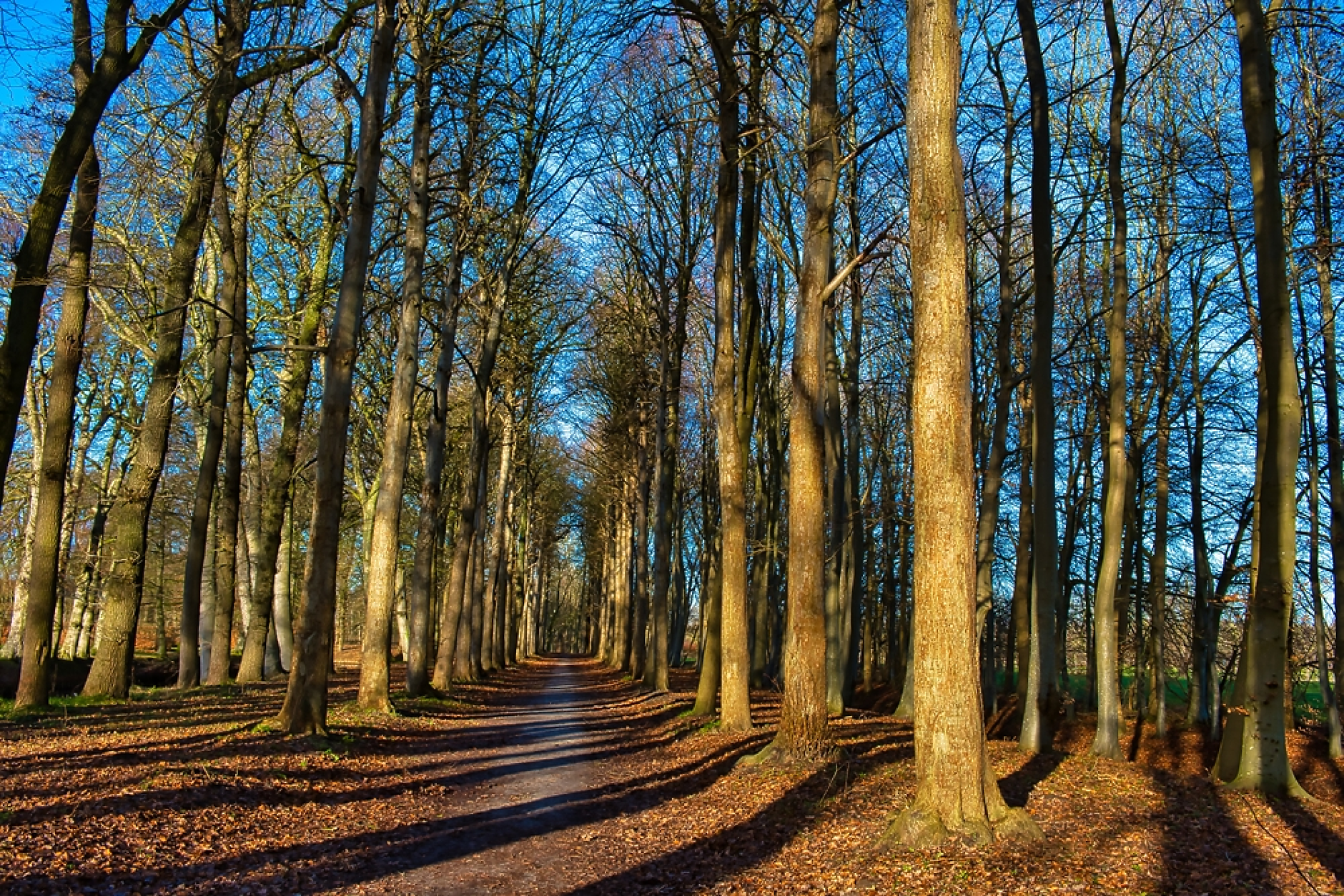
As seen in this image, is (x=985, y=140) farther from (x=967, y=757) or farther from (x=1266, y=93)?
(x=967, y=757)

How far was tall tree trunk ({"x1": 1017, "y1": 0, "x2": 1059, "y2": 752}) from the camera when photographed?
11.3m

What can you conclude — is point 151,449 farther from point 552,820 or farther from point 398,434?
point 552,820

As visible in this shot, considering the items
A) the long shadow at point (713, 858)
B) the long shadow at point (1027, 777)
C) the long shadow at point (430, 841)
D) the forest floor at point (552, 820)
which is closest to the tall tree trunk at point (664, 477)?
the forest floor at point (552, 820)

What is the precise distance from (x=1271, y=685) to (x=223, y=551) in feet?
51.7

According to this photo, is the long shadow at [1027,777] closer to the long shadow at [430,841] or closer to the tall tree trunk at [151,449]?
the long shadow at [430,841]

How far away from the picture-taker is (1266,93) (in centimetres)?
891

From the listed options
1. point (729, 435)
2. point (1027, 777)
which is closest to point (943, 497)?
point (1027, 777)

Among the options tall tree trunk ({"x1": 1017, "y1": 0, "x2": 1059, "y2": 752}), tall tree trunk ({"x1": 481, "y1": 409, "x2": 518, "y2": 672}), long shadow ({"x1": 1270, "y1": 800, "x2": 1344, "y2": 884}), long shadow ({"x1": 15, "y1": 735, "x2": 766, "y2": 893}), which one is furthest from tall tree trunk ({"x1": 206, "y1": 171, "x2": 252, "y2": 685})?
long shadow ({"x1": 1270, "y1": 800, "x2": 1344, "y2": 884})

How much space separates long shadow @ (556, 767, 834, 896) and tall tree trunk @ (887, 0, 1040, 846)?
1.07 m

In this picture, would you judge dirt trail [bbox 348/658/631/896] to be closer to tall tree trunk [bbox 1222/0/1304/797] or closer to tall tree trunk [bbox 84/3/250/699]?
tall tree trunk [bbox 84/3/250/699]

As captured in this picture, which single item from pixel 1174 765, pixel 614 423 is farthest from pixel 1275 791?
pixel 614 423

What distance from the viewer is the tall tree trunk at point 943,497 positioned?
6086 mm

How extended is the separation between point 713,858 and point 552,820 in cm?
181

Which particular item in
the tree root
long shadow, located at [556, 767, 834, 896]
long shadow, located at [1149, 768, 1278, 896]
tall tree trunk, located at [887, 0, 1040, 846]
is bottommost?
long shadow, located at [556, 767, 834, 896]
